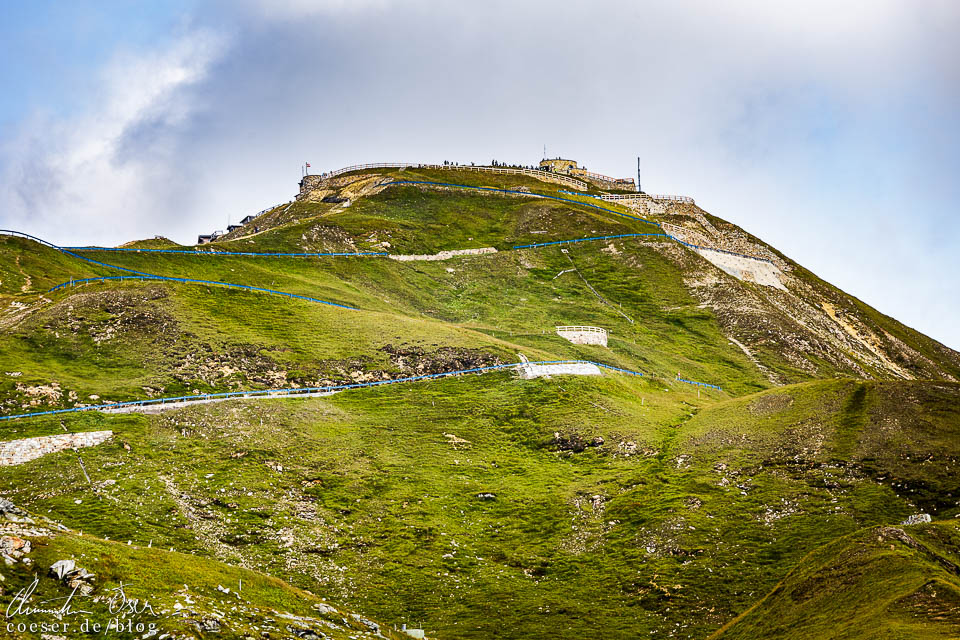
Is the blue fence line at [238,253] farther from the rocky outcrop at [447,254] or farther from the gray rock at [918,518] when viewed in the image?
the gray rock at [918,518]

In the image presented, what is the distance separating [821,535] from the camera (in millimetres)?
52812

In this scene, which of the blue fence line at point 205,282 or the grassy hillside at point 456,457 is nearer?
the grassy hillside at point 456,457

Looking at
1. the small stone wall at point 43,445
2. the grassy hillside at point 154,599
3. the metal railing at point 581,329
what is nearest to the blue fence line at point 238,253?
the metal railing at point 581,329

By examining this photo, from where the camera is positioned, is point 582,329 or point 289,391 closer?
point 289,391

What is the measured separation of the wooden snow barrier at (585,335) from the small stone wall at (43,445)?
6636cm

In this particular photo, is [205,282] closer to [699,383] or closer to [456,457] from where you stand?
[456,457]

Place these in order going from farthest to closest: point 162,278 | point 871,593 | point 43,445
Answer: point 162,278 < point 43,445 < point 871,593

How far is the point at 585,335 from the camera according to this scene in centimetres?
11800

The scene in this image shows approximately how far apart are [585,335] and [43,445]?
240ft

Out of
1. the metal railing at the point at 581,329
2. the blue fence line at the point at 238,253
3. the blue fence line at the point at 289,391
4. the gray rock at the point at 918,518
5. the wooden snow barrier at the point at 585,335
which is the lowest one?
the gray rock at the point at 918,518

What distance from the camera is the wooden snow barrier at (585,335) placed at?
117 meters

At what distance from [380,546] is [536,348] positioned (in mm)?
54910

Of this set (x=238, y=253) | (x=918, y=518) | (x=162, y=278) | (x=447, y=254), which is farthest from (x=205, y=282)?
(x=918, y=518)

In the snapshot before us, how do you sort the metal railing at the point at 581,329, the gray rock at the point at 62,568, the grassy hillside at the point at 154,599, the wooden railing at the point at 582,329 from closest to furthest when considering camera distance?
1. the grassy hillside at the point at 154,599
2. the gray rock at the point at 62,568
3. the metal railing at the point at 581,329
4. the wooden railing at the point at 582,329
